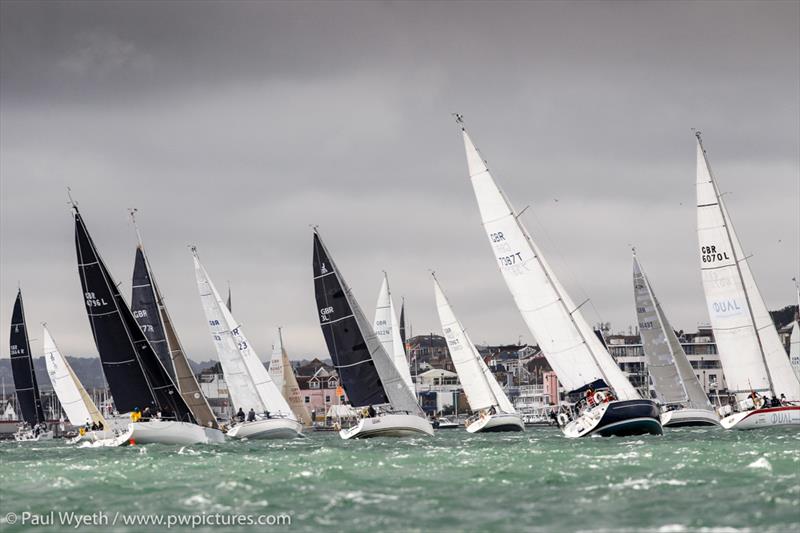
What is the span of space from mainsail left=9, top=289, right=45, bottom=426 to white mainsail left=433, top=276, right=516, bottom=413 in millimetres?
35213

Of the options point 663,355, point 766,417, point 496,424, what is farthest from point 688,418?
point 766,417

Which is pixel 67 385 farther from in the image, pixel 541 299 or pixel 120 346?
pixel 541 299

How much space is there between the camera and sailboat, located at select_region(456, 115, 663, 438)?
48.7 meters

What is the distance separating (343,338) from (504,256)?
995 centimetres

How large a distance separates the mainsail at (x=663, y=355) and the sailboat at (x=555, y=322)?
23.3 m

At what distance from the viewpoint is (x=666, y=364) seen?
7512cm

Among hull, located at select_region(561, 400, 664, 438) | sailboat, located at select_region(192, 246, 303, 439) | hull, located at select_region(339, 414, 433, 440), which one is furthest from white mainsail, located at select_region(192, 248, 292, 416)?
hull, located at select_region(561, 400, 664, 438)

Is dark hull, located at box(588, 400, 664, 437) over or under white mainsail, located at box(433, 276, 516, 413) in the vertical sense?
under

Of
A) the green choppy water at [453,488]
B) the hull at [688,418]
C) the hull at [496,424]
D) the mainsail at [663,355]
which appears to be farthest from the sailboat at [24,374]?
the green choppy water at [453,488]

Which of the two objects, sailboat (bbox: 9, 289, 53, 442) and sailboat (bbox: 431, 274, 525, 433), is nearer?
sailboat (bbox: 431, 274, 525, 433)

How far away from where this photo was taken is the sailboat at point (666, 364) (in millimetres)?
72181

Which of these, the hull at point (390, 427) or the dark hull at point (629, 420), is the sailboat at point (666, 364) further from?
the dark hull at point (629, 420)

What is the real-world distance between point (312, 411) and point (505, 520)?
523ft

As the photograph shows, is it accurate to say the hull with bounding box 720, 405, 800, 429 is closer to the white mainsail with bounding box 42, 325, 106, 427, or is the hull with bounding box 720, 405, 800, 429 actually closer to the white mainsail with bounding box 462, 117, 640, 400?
the white mainsail with bounding box 462, 117, 640, 400
